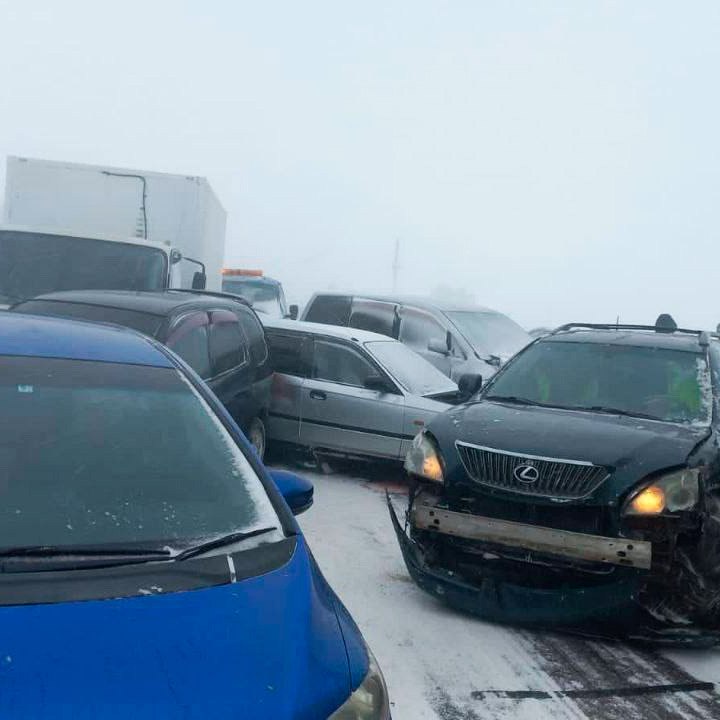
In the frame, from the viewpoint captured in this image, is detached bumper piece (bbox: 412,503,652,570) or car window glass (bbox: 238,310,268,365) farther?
car window glass (bbox: 238,310,268,365)

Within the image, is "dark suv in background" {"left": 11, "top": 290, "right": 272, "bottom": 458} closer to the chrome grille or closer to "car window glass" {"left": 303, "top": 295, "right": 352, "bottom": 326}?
the chrome grille

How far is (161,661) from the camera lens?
7.81 ft

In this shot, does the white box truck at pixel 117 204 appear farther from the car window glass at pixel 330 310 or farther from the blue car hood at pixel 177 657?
the blue car hood at pixel 177 657

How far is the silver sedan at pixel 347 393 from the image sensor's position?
9.58 meters

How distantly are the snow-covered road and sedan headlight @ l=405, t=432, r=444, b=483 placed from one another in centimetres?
75

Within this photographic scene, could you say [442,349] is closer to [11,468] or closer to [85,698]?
[11,468]

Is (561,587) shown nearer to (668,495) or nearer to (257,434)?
(668,495)

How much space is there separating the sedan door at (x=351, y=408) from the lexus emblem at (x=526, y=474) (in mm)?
4133

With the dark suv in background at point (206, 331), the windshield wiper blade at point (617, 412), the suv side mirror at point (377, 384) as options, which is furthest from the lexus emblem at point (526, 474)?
the suv side mirror at point (377, 384)

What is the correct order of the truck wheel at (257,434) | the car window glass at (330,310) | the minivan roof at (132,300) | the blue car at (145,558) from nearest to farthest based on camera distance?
the blue car at (145,558), the minivan roof at (132,300), the truck wheel at (257,434), the car window glass at (330,310)

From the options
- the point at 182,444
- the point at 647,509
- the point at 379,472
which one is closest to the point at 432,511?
the point at 647,509

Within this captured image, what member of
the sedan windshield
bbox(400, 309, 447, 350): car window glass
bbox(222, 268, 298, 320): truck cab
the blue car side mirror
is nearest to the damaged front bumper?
the blue car side mirror

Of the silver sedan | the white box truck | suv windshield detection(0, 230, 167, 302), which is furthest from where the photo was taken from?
the white box truck

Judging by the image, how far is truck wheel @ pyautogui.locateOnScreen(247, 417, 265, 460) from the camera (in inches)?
356
